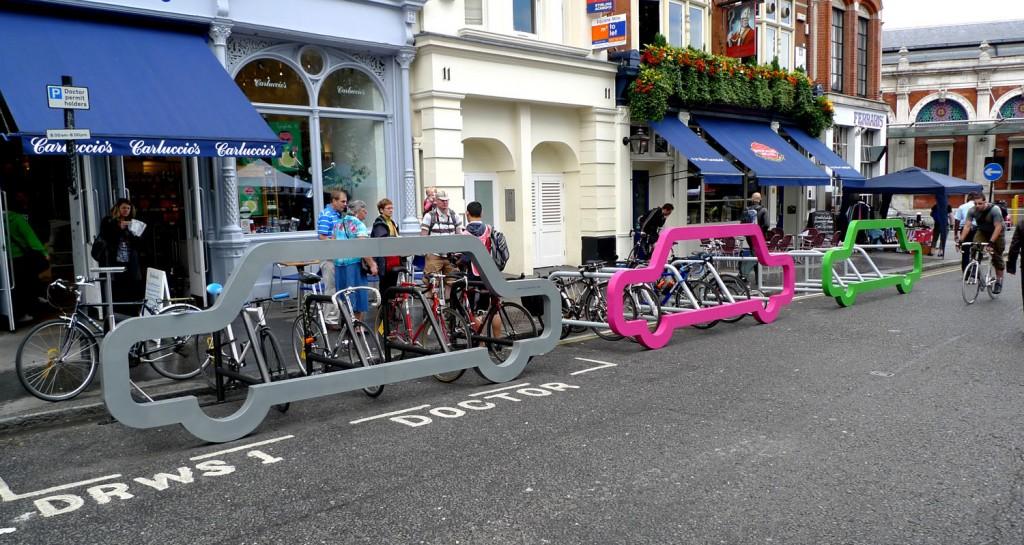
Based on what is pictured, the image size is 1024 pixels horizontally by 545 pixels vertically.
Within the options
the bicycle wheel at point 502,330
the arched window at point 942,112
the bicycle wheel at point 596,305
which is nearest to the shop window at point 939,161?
the arched window at point 942,112

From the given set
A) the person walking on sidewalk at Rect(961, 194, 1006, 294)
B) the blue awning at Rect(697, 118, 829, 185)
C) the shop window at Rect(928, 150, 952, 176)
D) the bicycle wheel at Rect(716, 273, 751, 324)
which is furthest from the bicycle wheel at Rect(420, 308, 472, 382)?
the shop window at Rect(928, 150, 952, 176)

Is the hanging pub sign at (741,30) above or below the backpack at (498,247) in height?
above

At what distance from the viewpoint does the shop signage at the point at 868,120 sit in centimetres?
2603

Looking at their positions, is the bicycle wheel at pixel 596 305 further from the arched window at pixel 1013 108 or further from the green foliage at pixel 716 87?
the arched window at pixel 1013 108

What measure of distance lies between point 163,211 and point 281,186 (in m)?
1.74

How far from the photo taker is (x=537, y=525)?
416 centimetres

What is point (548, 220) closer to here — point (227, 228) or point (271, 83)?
point (271, 83)

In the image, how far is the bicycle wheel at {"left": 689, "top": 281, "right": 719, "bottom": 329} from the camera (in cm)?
1035

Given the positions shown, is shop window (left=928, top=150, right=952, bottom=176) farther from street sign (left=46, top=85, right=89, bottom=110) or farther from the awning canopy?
street sign (left=46, top=85, right=89, bottom=110)

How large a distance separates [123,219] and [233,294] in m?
4.03

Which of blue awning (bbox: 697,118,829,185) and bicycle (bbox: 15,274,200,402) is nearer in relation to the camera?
bicycle (bbox: 15,274,200,402)

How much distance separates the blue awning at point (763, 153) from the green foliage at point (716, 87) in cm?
56

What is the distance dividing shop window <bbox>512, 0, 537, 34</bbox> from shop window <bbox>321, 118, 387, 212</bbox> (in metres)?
3.99

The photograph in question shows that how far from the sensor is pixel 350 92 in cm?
1318
